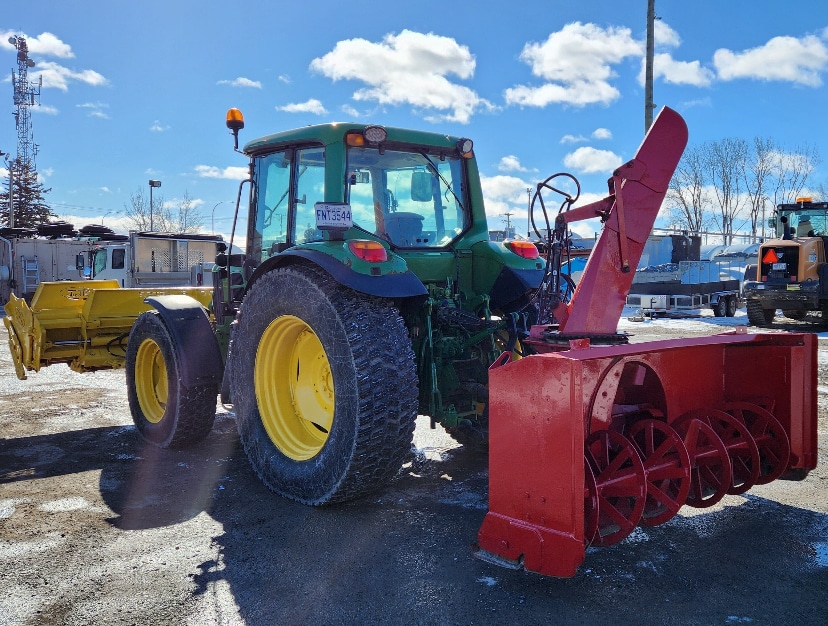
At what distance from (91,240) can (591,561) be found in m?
21.5

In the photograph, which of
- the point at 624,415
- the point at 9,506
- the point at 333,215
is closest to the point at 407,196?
Result: the point at 333,215

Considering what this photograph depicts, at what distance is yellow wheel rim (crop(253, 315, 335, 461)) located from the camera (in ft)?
14.4

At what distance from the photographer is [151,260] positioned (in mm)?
16641

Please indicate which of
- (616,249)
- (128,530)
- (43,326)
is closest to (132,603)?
(128,530)

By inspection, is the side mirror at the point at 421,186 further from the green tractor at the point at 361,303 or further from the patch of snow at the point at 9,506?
the patch of snow at the point at 9,506

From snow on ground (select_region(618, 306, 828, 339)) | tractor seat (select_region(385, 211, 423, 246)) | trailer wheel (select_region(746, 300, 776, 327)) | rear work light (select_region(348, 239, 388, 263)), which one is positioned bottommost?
snow on ground (select_region(618, 306, 828, 339))

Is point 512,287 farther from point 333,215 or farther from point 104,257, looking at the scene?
point 104,257

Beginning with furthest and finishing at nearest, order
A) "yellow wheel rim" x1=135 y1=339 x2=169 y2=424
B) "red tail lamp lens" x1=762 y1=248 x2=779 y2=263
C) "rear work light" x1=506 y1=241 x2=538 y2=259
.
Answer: "red tail lamp lens" x1=762 y1=248 x2=779 y2=263 → "yellow wheel rim" x1=135 y1=339 x2=169 y2=424 → "rear work light" x1=506 y1=241 x2=538 y2=259

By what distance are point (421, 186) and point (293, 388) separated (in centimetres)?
162

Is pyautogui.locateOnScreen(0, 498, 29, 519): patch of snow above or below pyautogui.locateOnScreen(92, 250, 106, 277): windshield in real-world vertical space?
below

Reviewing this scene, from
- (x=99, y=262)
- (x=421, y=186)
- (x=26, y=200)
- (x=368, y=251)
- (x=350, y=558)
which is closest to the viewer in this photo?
(x=350, y=558)

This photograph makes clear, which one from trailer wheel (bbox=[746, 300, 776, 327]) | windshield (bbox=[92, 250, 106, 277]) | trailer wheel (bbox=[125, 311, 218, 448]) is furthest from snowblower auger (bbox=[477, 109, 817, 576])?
windshield (bbox=[92, 250, 106, 277])

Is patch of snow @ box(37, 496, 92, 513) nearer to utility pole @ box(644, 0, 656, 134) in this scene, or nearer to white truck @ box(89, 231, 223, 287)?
white truck @ box(89, 231, 223, 287)

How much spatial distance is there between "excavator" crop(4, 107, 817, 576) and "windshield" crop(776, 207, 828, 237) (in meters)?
12.6
